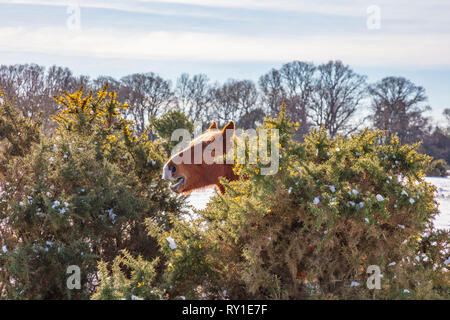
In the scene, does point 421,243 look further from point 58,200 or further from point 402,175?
point 58,200

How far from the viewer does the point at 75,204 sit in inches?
145

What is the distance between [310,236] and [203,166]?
75.4 inches

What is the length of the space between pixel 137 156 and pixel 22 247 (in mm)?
1857

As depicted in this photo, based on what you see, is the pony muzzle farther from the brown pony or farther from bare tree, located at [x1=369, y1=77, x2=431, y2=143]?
bare tree, located at [x1=369, y1=77, x2=431, y2=143]

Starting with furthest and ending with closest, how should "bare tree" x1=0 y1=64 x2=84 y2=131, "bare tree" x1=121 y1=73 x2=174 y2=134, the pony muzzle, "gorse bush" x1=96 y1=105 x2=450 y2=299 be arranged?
1. "bare tree" x1=121 y1=73 x2=174 y2=134
2. "bare tree" x1=0 y1=64 x2=84 y2=131
3. the pony muzzle
4. "gorse bush" x1=96 y1=105 x2=450 y2=299

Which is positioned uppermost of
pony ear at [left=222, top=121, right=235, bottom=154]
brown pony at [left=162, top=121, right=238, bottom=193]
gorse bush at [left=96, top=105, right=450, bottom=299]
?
pony ear at [left=222, top=121, right=235, bottom=154]

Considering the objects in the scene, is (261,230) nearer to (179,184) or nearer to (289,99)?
(179,184)

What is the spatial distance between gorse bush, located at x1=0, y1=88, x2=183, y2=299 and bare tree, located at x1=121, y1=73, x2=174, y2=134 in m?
31.4

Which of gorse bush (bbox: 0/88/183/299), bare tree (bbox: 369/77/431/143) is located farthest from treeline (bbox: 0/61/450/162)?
gorse bush (bbox: 0/88/183/299)

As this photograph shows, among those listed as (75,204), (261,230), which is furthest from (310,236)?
(75,204)

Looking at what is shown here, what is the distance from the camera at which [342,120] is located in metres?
34.7

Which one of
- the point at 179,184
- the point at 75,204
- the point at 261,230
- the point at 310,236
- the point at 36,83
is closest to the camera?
the point at 310,236

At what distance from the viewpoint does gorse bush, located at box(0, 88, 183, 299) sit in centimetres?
343
